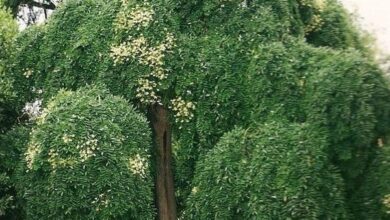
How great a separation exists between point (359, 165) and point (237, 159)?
59.0 inches

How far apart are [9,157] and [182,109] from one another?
2.99 meters

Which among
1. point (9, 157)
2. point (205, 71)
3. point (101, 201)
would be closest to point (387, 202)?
point (205, 71)

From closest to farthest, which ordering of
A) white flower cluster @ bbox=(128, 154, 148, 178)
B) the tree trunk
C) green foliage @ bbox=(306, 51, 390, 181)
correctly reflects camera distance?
green foliage @ bbox=(306, 51, 390, 181)
white flower cluster @ bbox=(128, 154, 148, 178)
the tree trunk

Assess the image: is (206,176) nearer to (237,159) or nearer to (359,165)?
(237,159)

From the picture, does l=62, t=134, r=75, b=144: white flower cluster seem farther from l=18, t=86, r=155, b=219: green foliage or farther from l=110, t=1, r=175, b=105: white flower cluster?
l=110, t=1, r=175, b=105: white flower cluster

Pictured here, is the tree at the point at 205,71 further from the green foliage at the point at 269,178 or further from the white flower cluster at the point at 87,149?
the white flower cluster at the point at 87,149

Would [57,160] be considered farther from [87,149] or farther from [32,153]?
[32,153]

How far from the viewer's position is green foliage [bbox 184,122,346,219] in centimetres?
752

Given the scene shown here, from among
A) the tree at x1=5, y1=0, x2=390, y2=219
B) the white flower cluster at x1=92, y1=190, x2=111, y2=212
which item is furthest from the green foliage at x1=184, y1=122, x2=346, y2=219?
the white flower cluster at x1=92, y1=190, x2=111, y2=212

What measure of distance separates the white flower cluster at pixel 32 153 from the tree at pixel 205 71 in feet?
4.82

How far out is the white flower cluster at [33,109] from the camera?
10938 millimetres

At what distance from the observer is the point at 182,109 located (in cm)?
919

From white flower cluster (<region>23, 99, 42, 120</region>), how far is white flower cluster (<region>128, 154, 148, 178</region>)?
9.53 ft

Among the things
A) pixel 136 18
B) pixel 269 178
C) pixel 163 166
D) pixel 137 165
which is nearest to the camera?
pixel 269 178
